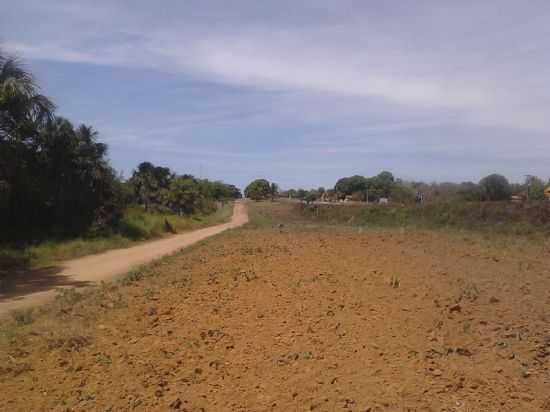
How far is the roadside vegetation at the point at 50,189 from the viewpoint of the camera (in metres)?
15.2

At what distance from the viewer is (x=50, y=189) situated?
2028 centimetres

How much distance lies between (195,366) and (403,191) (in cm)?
6064

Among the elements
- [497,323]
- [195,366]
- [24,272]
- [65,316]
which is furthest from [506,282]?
[24,272]

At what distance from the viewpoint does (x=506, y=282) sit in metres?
9.56

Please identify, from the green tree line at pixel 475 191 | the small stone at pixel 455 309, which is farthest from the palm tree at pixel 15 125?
the green tree line at pixel 475 191

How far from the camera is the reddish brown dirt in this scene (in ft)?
14.4

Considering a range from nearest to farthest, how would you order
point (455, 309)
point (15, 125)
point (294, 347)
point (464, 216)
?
1. point (294, 347)
2. point (455, 309)
3. point (15, 125)
4. point (464, 216)

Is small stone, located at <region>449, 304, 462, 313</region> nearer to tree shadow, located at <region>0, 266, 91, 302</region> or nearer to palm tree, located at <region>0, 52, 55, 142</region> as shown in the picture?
tree shadow, located at <region>0, 266, 91, 302</region>

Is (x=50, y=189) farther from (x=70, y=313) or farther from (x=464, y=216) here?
(x=464, y=216)

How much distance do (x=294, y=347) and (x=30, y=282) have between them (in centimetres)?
809

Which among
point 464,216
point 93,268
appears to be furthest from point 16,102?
point 464,216

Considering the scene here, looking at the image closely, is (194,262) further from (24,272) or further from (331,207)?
(331,207)

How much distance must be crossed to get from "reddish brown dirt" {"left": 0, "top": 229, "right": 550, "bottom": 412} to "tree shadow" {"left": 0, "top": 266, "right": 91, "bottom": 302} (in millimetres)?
1883

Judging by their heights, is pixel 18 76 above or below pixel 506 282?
above
